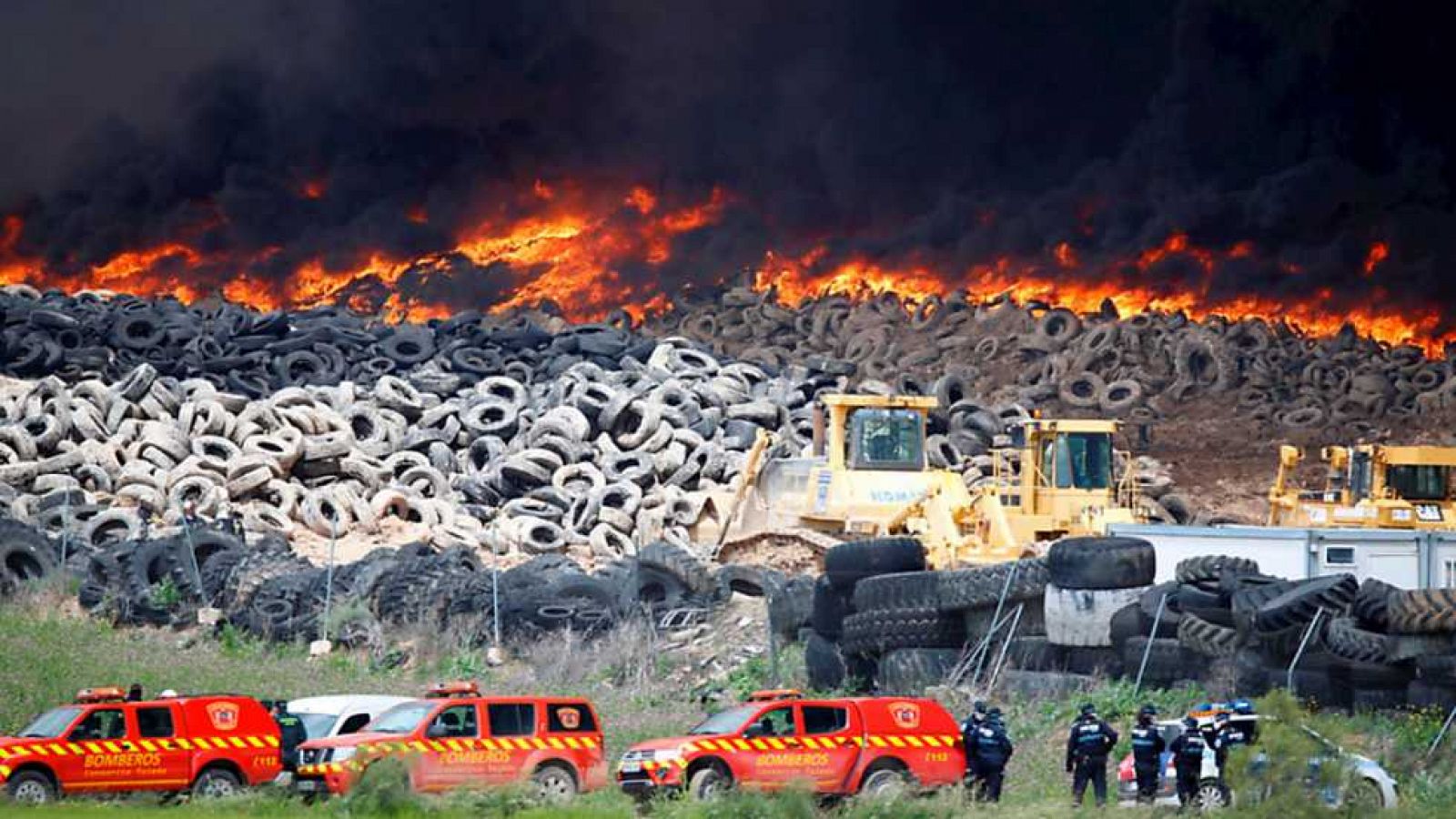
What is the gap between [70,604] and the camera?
2958 centimetres

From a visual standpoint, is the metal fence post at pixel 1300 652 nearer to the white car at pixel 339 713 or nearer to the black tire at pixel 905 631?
the black tire at pixel 905 631

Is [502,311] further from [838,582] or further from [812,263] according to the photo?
[838,582]

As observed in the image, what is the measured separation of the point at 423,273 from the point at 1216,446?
32.9 m

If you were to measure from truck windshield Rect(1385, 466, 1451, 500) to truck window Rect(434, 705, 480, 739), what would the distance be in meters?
16.5

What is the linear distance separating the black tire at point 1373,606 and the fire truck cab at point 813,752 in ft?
13.0

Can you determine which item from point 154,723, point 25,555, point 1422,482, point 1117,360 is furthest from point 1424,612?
point 1117,360

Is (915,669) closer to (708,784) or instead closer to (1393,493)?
(708,784)

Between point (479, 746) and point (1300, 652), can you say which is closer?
point (479, 746)

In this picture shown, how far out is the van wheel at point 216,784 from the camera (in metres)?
18.4

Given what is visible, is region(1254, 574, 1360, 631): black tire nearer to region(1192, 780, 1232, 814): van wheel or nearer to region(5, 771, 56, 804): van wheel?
region(1192, 780, 1232, 814): van wheel

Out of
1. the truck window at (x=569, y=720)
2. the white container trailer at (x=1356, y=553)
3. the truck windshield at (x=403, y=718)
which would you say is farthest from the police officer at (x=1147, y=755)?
the white container trailer at (x=1356, y=553)

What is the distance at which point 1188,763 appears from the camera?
15.9 m

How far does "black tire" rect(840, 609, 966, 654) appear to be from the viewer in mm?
22875

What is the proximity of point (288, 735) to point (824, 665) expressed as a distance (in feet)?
23.4
